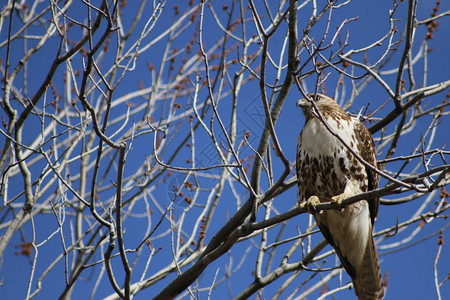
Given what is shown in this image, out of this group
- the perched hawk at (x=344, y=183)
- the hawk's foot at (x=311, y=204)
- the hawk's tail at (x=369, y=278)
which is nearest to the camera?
the hawk's foot at (x=311, y=204)

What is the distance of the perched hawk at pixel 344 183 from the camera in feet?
13.8

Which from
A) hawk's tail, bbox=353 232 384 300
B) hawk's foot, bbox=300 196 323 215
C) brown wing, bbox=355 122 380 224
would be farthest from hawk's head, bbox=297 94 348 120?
hawk's tail, bbox=353 232 384 300

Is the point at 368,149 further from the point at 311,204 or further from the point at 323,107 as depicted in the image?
the point at 311,204

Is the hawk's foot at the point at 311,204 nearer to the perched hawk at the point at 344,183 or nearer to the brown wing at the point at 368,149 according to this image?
the perched hawk at the point at 344,183

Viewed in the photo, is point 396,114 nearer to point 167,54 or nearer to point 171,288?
point 171,288

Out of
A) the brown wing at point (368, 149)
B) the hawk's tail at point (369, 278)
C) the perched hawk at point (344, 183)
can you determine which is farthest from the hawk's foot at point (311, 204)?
the hawk's tail at point (369, 278)

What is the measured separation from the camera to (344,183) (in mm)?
4207

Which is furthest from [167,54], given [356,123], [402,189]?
[402,189]

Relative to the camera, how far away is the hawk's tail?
14.6ft

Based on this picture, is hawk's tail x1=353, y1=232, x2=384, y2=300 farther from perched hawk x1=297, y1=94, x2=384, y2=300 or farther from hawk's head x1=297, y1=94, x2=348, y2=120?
hawk's head x1=297, y1=94, x2=348, y2=120

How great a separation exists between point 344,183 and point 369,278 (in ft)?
2.97

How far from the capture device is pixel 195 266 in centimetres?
364

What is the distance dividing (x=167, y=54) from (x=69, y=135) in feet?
5.36

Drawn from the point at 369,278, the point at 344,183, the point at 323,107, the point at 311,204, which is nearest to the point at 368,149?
the point at 344,183
